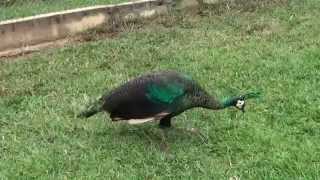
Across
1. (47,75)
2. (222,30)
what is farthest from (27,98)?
(222,30)

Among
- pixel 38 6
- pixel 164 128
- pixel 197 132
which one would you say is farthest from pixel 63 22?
pixel 197 132

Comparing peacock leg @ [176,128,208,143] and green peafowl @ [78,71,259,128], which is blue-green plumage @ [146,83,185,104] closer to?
green peafowl @ [78,71,259,128]

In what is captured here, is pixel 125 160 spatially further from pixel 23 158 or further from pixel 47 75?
pixel 47 75

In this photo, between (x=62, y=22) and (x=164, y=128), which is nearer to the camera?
(x=164, y=128)

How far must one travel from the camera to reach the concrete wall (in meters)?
7.88

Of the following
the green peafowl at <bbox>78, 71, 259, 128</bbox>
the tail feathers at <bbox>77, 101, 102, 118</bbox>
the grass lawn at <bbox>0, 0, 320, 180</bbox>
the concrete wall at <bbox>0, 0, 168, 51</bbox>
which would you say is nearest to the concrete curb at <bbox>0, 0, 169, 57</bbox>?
the concrete wall at <bbox>0, 0, 168, 51</bbox>

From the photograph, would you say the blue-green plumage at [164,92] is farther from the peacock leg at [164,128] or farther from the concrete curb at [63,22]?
the concrete curb at [63,22]

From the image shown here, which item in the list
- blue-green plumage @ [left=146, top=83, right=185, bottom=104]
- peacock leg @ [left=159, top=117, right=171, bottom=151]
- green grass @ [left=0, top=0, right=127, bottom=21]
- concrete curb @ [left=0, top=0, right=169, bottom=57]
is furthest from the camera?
green grass @ [left=0, top=0, right=127, bottom=21]

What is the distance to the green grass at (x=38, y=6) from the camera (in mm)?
8680

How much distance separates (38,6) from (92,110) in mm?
4207

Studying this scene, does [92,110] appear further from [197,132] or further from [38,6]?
[38,6]

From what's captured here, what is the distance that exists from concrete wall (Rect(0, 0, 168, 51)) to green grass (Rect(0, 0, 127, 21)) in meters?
0.48

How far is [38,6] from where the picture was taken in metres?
9.20

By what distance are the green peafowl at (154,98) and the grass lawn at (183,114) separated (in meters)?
0.29
